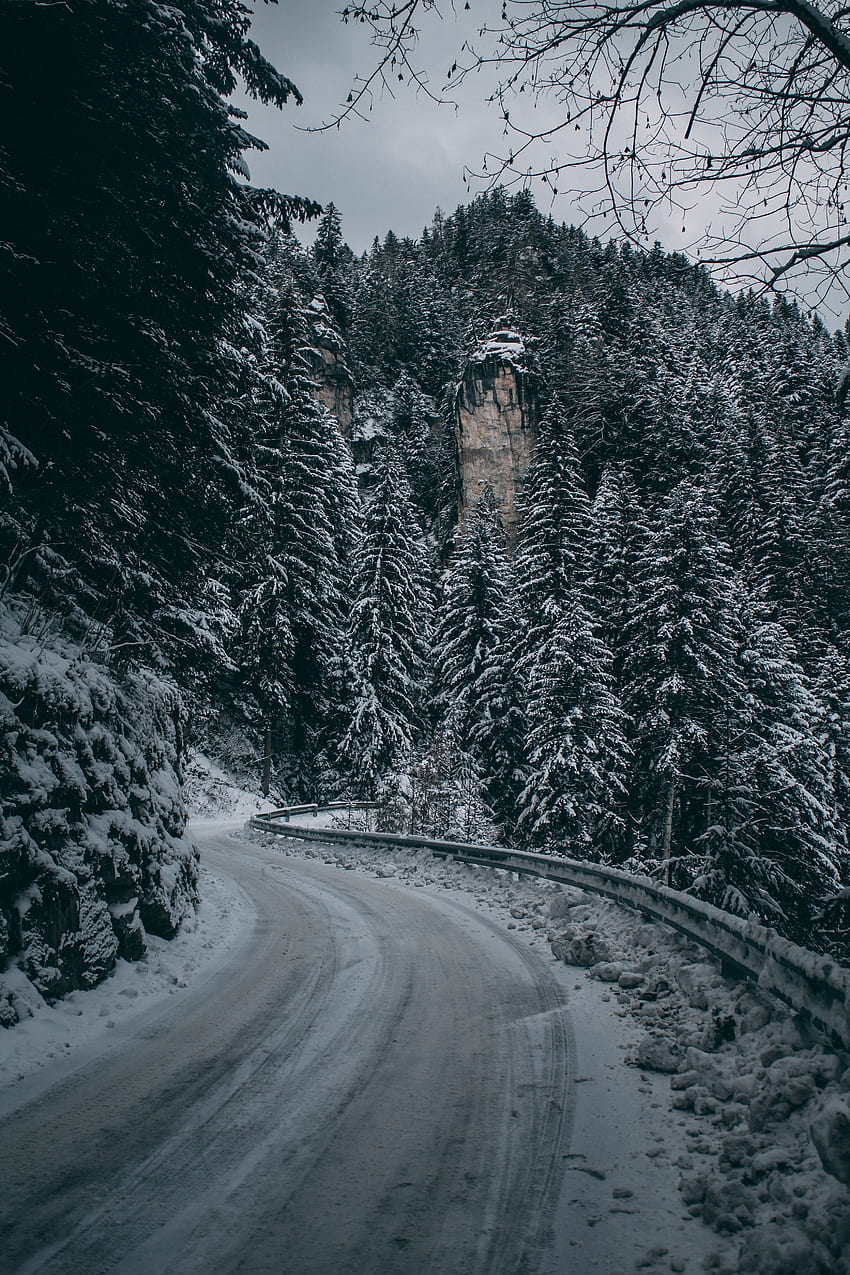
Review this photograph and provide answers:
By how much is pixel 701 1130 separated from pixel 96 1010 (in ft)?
15.7

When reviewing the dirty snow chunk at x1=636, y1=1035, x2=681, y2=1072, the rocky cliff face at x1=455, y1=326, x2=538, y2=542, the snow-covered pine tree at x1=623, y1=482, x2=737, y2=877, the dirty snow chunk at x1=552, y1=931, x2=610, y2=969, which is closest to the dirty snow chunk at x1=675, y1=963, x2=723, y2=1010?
the dirty snow chunk at x1=636, y1=1035, x2=681, y2=1072

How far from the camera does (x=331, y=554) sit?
105ft

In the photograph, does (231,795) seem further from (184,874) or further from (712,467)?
(712,467)

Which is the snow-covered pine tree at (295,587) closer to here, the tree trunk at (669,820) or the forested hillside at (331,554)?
the forested hillside at (331,554)

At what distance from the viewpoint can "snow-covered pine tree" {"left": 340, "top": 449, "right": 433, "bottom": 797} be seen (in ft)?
97.8

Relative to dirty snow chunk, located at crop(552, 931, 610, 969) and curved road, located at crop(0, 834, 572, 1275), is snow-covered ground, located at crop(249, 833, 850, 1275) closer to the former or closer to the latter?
curved road, located at crop(0, 834, 572, 1275)

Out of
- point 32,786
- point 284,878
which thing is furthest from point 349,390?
point 32,786

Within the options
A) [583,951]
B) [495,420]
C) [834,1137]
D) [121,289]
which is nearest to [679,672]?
[583,951]

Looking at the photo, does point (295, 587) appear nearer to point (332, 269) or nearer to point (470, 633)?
point (470, 633)

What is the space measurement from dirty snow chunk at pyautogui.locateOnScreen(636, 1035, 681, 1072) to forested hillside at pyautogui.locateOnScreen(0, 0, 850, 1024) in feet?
8.29

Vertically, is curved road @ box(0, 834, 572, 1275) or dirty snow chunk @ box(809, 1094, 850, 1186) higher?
dirty snow chunk @ box(809, 1094, 850, 1186)

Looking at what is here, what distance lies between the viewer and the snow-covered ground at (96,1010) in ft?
15.0

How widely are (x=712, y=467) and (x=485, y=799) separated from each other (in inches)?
979

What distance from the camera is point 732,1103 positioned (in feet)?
12.7
